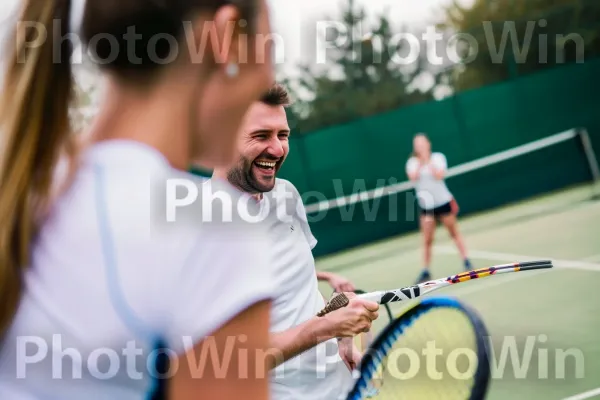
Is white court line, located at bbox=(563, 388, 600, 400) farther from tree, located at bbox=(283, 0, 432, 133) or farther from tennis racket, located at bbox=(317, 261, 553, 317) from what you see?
tree, located at bbox=(283, 0, 432, 133)

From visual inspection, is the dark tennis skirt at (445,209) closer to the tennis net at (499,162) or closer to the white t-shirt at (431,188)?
the white t-shirt at (431,188)

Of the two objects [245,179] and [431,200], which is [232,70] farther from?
[431,200]

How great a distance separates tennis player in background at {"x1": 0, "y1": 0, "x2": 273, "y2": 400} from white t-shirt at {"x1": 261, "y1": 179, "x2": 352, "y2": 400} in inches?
58.1

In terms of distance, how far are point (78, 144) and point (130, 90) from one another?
3.0 inches

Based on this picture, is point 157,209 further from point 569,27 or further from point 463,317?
point 569,27

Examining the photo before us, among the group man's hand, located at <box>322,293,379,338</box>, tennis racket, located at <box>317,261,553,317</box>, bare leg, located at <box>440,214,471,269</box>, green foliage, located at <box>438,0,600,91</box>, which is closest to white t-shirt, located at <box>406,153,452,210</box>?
bare leg, located at <box>440,214,471,269</box>

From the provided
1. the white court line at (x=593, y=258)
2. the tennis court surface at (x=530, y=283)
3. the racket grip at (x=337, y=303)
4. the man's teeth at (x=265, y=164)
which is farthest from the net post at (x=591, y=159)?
the racket grip at (x=337, y=303)

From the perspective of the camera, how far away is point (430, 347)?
258 centimetres

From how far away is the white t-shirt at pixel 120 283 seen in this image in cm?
74

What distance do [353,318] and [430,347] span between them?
0.51m

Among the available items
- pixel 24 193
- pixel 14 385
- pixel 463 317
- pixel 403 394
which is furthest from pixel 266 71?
pixel 403 394

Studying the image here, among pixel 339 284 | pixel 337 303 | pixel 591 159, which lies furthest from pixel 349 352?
pixel 591 159

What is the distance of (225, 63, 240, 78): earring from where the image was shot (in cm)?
82

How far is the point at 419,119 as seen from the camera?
12219mm
